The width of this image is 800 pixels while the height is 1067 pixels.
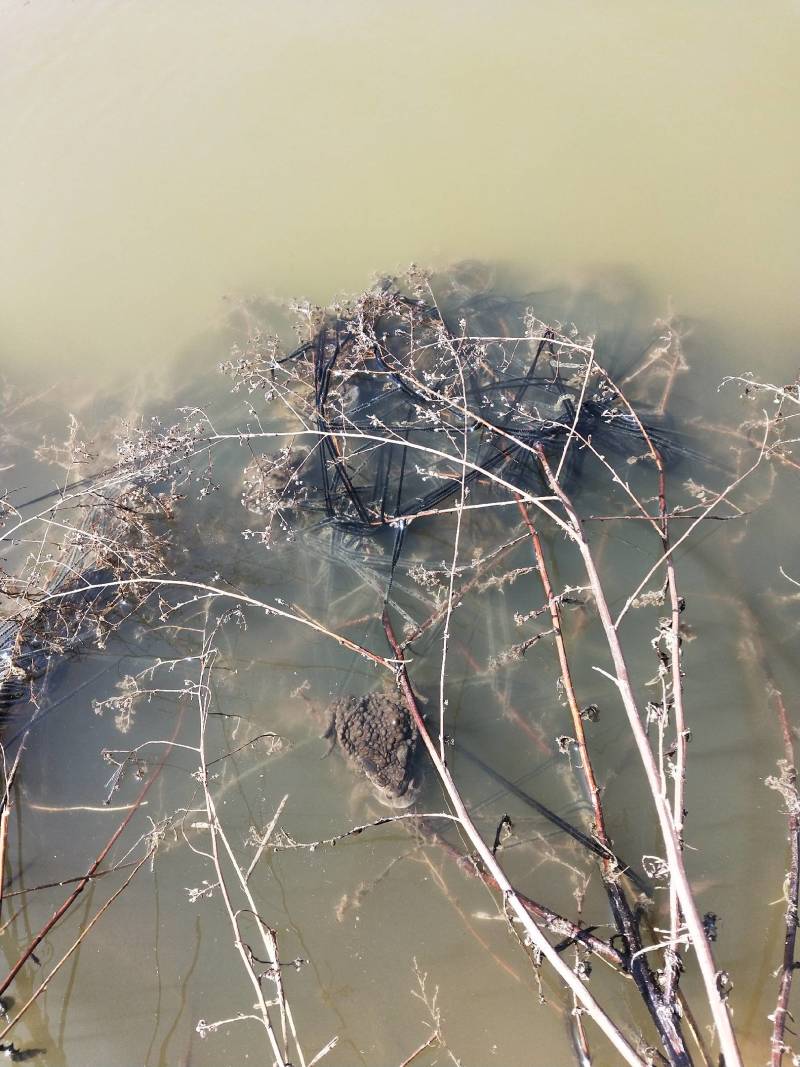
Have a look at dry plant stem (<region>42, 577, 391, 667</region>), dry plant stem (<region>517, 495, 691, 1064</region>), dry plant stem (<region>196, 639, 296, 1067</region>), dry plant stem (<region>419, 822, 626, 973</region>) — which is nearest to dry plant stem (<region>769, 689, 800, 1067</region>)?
dry plant stem (<region>517, 495, 691, 1064</region>)

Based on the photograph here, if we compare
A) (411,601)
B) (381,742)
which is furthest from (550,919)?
(411,601)

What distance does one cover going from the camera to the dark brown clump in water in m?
3.70

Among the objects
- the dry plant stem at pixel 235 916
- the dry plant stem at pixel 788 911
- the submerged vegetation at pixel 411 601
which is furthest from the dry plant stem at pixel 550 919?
the dry plant stem at pixel 235 916

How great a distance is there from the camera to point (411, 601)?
4207mm

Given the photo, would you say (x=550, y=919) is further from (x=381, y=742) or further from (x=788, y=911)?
(x=381, y=742)

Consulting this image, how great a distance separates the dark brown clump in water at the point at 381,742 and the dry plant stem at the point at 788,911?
1.77 meters

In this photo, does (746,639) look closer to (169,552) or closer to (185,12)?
(169,552)

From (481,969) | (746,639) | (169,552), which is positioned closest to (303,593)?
(169,552)

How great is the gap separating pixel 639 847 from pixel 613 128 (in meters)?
5.42

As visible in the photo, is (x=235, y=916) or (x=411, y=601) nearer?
(x=235, y=916)

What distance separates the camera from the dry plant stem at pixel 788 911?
246 cm

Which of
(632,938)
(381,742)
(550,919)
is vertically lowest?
(632,938)

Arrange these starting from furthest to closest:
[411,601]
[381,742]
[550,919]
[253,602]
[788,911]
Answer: [411,601] → [381,742] → [253,602] → [788,911] → [550,919]

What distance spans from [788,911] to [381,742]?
199 centimetres
